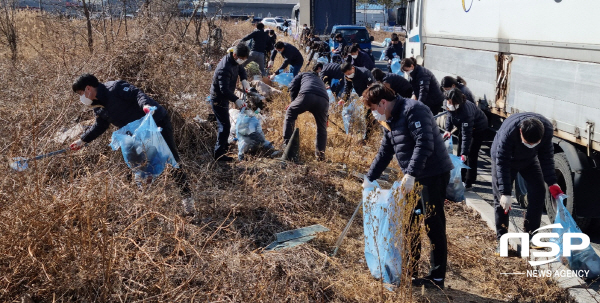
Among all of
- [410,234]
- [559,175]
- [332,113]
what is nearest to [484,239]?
[559,175]

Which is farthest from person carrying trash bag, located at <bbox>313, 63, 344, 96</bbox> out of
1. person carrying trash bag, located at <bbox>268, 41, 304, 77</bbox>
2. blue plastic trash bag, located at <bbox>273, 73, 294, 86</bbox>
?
person carrying trash bag, located at <bbox>268, 41, 304, 77</bbox>

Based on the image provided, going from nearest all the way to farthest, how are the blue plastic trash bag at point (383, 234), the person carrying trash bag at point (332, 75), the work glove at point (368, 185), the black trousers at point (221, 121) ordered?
1. the blue plastic trash bag at point (383, 234)
2. the work glove at point (368, 185)
3. the black trousers at point (221, 121)
4. the person carrying trash bag at point (332, 75)

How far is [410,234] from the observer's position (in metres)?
3.24

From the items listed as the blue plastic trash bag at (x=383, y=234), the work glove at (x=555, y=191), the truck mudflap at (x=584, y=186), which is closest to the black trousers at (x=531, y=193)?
the work glove at (x=555, y=191)

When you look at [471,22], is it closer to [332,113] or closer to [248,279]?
[332,113]

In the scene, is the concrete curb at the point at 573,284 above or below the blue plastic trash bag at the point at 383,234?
below

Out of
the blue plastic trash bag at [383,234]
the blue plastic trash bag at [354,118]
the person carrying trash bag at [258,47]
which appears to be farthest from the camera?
the person carrying trash bag at [258,47]

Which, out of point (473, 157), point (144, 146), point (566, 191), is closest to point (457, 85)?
point (473, 157)

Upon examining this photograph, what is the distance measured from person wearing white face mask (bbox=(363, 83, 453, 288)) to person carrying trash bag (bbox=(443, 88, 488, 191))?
7.86 feet

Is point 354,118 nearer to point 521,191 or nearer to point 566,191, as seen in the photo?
point 521,191

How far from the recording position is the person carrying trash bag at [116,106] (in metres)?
4.90

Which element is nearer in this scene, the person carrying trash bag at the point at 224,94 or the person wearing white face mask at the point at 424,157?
the person wearing white face mask at the point at 424,157

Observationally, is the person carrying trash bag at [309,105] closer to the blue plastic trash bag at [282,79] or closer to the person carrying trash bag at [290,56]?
the blue plastic trash bag at [282,79]

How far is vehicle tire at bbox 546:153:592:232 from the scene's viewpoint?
4824 millimetres
